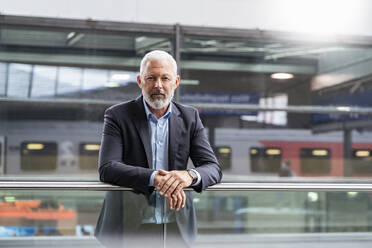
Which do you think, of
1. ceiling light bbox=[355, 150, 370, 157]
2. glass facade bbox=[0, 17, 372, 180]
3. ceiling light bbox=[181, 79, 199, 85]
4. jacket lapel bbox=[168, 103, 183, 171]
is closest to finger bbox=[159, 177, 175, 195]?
jacket lapel bbox=[168, 103, 183, 171]

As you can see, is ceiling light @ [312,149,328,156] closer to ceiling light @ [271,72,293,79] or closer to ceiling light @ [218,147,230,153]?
ceiling light @ [271,72,293,79]

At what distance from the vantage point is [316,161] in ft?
35.9

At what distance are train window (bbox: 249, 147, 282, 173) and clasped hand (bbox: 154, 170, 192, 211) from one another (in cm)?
820

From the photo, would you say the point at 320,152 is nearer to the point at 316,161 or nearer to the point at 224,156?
the point at 316,161

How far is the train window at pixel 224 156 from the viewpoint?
10.0m

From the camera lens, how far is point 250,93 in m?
10.1

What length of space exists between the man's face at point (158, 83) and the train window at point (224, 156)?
7693 mm

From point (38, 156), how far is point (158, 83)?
7.54 metres

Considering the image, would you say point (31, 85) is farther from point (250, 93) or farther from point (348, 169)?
point (348, 169)

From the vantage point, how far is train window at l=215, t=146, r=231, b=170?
10.0 metres

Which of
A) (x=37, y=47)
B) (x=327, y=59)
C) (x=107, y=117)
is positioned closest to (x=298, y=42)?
(x=327, y=59)

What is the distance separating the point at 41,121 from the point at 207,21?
3.41m

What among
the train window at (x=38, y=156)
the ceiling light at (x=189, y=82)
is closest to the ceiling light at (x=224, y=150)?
the ceiling light at (x=189, y=82)

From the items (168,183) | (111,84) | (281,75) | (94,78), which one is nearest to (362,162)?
(281,75)
